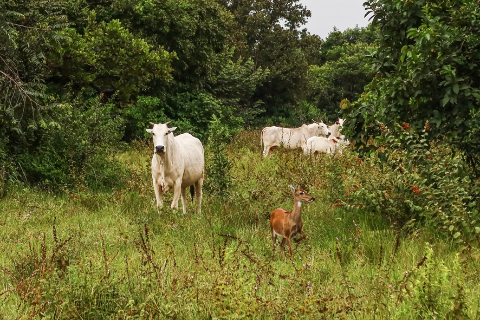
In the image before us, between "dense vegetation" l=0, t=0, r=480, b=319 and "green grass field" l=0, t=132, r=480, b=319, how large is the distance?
0.02 meters

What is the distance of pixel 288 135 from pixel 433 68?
1321cm

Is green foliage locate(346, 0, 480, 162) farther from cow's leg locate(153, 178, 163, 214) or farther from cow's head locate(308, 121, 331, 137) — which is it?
cow's head locate(308, 121, 331, 137)

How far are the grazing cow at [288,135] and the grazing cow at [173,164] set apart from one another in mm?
8608

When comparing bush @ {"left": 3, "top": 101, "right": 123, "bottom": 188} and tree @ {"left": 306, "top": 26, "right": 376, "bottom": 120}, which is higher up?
tree @ {"left": 306, "top": 26, "right": 376, "bottom": 120}

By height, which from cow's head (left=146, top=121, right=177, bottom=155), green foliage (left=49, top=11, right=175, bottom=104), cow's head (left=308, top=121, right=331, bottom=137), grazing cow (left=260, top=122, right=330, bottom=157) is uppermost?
green foliage (left=49, top=11, right=175, bottom=104)

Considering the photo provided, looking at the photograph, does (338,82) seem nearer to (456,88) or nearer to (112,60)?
(112,60)

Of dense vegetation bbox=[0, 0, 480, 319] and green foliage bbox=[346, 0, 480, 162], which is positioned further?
green foliage bbox=[346, 0, 480, 162]

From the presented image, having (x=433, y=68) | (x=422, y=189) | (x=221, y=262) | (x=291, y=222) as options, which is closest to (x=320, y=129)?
(x=433, y=68)

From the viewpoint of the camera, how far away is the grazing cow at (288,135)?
1825 cm

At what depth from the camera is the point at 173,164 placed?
8.49 meters

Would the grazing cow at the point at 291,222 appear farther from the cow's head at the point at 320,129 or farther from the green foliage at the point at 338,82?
the green foliage at the point at 338,82

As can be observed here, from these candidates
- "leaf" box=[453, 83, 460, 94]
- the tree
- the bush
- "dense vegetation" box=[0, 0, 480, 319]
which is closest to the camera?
"dense vegetation" box=[0, 0, 480, 319]

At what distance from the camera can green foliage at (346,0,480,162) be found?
5414 mm

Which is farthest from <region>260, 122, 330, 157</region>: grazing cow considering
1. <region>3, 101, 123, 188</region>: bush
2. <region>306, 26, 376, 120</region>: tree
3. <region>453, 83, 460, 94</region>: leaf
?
<region>306, 26, 376, 120</region>: tree
